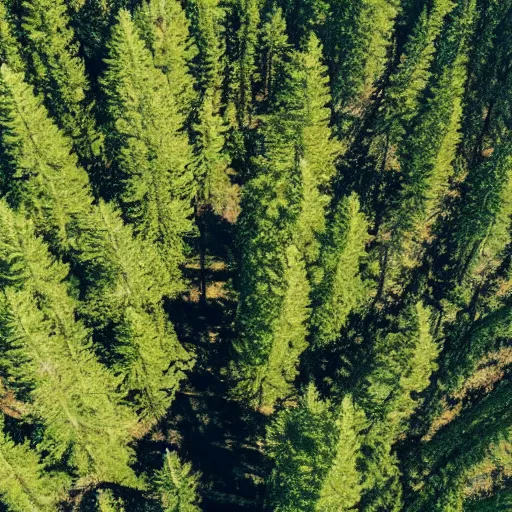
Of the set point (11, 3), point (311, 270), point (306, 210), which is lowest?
point (311, 270)

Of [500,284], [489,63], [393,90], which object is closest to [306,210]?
[393,90]

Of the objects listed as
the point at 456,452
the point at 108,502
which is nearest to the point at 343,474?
the point at 456,452

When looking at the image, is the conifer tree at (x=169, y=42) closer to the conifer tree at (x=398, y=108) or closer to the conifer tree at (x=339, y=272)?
the conifer tree at (x=398, y=108)

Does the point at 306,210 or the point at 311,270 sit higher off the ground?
the point at 306,210

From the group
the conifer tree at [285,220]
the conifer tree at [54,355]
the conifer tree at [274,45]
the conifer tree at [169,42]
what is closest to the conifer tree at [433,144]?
the conifer tree at [285,220]

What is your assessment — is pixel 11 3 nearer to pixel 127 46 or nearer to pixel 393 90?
pixel 127 46
